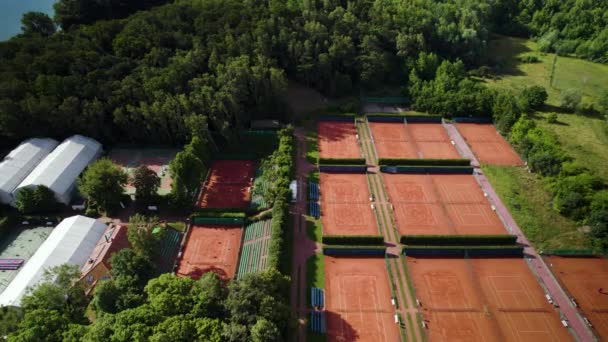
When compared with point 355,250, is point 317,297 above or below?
below

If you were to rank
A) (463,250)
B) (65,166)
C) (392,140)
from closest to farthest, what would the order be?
(463,250), (65,166), (392,140)

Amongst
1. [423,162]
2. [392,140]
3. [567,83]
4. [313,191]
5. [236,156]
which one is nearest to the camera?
[313,191]

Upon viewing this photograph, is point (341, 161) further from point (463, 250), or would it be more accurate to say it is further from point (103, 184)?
point (103, 184)

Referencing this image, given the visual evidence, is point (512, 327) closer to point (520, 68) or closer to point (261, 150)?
point (261, 150)

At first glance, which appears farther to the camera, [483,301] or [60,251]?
[60,251]

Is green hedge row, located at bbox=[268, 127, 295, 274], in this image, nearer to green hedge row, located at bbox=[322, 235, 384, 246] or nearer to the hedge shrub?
the hedge shrub

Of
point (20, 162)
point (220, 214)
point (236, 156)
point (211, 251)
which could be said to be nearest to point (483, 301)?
point (211, 251)

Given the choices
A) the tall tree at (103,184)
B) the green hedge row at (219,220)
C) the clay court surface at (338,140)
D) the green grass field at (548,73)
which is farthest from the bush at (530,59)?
the tall tree at (103,184)

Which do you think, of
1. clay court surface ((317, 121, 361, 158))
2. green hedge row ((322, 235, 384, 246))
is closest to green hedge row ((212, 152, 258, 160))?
clay court surface ((317, 121, 361, 158))
